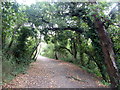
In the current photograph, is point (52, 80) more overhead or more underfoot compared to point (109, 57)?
more underfoot

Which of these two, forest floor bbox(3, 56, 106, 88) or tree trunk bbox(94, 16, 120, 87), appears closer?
forest floor bbox(3, 56, 106, 88)

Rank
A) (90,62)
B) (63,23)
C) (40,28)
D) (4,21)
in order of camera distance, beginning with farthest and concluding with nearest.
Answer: (90,62)
(40,28)
(63,23)
(4,21)

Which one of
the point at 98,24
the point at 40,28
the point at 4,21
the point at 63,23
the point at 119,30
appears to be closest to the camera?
the point at 4,21

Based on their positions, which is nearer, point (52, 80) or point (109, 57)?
point (52, 80)

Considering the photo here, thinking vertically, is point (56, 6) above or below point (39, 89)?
above

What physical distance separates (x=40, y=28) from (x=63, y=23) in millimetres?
2751

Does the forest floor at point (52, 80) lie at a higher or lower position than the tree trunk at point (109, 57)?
lower

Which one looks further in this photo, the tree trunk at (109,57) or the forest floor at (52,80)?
the tree trunk at (109,57)

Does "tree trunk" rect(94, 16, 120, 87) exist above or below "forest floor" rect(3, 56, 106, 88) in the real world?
above

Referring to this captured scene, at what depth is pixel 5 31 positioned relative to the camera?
383 cm

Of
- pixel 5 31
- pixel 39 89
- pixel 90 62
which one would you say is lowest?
pixel 90 62

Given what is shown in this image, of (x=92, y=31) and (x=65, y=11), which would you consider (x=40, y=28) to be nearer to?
(x=65, y=11)

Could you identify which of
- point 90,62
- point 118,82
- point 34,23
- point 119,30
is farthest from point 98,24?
point 90,62

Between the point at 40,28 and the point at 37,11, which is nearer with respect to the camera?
the point at 37,11
